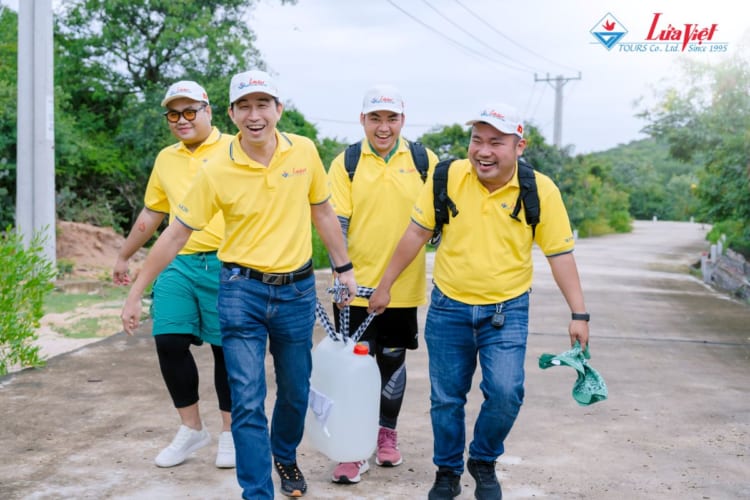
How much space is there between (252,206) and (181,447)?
4.97 feet

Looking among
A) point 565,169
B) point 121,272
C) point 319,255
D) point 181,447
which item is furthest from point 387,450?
point 565,169

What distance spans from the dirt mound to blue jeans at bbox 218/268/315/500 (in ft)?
35.4

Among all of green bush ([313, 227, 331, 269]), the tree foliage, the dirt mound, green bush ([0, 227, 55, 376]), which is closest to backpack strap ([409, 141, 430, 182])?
green bush ([0, 227, 55, 376])

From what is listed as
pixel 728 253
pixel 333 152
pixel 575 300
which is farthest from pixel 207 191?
pixel 333 152

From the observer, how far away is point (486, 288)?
3.98 m

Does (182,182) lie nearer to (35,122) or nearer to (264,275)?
(264,275)

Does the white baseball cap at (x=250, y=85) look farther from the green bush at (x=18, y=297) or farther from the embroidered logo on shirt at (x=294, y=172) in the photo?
the green bush at (x=18, y=297)

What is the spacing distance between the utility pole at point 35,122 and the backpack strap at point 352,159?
28.7ft

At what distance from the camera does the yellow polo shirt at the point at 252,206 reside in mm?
3867

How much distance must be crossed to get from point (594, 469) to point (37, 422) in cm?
331

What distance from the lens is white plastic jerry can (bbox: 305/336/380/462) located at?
13.9 ft

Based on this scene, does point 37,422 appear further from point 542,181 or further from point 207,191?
point 542,181

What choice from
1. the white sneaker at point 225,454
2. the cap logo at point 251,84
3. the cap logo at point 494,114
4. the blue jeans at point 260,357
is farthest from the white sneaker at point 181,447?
the cap logo at point 494,114

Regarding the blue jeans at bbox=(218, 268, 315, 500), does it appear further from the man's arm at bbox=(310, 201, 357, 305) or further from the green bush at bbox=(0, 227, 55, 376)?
the green bush at bbox=(0, 227, 55, 376)
